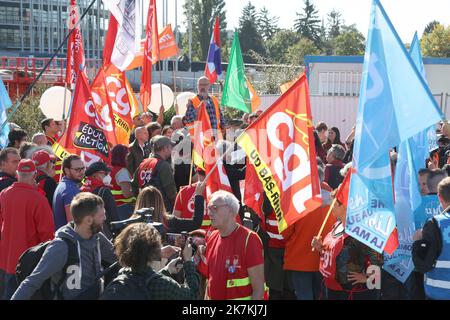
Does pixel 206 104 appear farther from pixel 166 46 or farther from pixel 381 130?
pixel 381 130

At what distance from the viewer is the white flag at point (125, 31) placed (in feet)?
36.8

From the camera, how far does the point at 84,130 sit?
870cm

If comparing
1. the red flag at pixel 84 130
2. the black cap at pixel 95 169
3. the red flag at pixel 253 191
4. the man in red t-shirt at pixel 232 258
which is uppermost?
the red flag at pixel 84 130

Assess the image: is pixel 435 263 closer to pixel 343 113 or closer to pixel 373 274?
pixel 373 274

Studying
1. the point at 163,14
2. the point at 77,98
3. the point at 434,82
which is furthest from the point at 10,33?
the point at 77,98

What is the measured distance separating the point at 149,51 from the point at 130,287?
8261 mm

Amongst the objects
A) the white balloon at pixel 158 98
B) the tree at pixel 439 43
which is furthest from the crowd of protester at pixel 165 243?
the tree at pixel 439 43

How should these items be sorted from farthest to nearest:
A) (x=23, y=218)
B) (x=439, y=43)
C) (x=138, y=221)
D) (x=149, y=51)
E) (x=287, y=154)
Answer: (x=439, y=43)
(x=149, y=51)
(x=23, y=218)
(x=287, y=154)
(x=138, y=221)

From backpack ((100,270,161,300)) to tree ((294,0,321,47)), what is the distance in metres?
117

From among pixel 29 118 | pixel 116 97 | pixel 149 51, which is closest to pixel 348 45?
pixel 29 118

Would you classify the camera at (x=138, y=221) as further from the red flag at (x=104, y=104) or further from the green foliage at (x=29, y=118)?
the green foliage at (x=29, y=118)

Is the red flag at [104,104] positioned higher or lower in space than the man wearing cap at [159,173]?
higher

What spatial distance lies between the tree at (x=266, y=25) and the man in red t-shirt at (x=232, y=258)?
119m

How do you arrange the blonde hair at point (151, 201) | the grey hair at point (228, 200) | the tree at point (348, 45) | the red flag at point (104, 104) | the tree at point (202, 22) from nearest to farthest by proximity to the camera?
the grey hair at point (228, 200)
the blonde hair at point (151, 201)
the red flag at point (104, 104)
the tree at point (348, 45)
the tree at point (202, 22)
